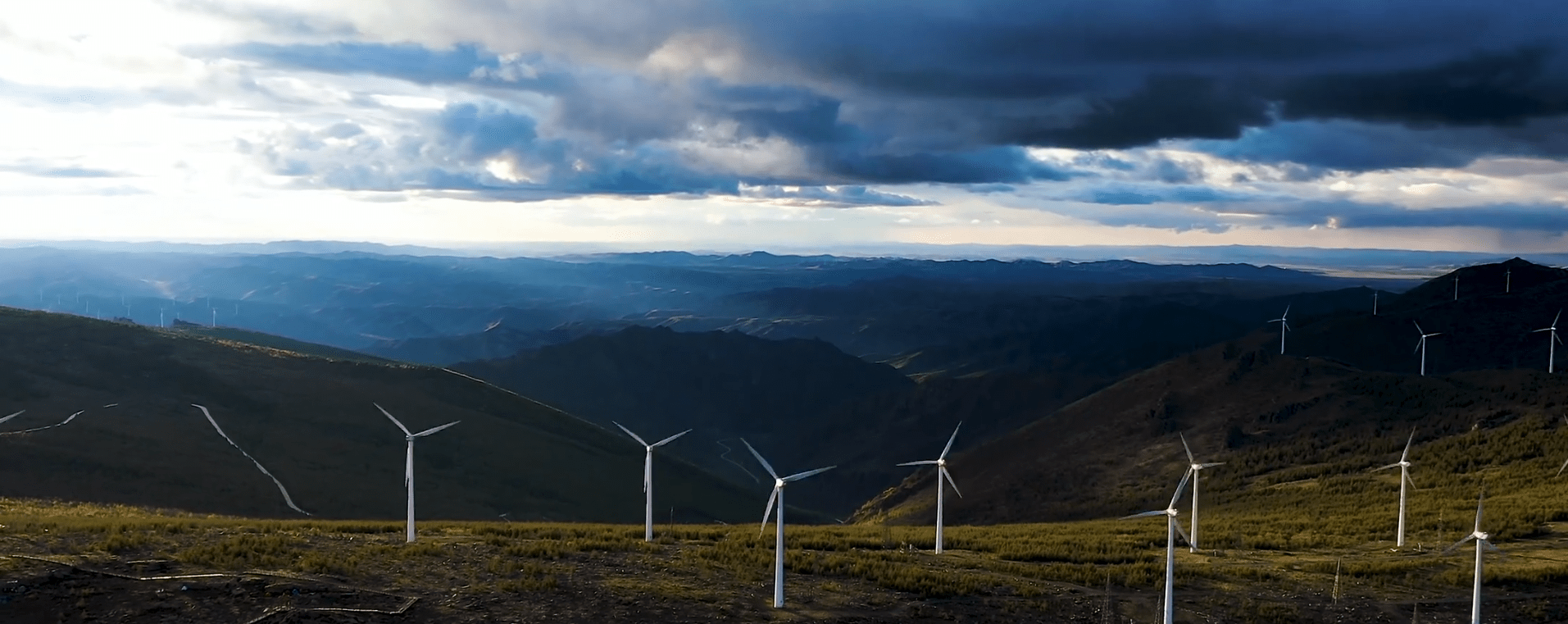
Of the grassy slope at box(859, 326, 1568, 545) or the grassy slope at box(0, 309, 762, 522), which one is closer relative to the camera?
the grassy slope at box(859, 326, 1568, 545)

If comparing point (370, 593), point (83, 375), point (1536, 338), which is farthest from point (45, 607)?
point (1536, 338)

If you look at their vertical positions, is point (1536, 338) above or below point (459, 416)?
above

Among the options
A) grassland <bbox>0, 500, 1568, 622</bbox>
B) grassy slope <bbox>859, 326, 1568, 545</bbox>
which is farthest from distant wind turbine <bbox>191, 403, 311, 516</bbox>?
grassy slope <bbox>859, 326, 1568, 545</bbox>

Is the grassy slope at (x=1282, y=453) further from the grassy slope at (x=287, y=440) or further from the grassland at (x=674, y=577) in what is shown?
the grassy slope at (x=287, y=440)

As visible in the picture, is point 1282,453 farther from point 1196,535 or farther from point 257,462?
point 257,462

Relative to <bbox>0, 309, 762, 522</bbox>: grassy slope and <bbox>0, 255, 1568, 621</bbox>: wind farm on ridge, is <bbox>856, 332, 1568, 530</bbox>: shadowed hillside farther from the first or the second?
<bbox>0, 309, 762, 522</bbox>: grassy slope

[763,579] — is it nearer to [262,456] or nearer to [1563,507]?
[1563,507]
